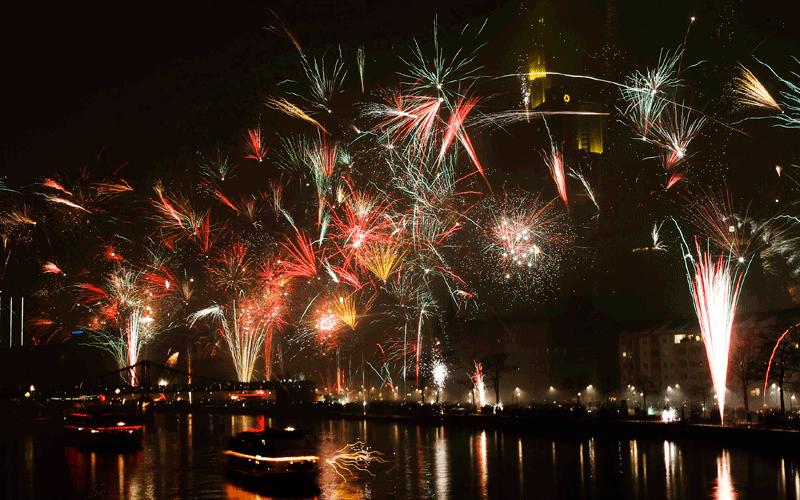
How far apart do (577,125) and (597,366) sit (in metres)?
46.6

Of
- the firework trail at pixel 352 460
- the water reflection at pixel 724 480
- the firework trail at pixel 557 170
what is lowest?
the firework trail at pixel 352 460

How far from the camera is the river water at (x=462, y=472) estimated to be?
25.5m

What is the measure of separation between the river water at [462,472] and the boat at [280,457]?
0.72 metres

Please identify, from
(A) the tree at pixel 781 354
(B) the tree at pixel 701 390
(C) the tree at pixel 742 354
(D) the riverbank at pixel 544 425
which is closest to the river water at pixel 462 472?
(D) the riverbank at pixel 544 425

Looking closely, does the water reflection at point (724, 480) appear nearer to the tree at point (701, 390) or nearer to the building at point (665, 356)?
the tree at point (701, 390)

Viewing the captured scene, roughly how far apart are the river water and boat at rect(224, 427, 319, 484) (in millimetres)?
721

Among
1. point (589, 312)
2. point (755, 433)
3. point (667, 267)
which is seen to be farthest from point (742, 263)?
point (755, 433)

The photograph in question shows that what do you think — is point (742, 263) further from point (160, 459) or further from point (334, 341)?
point (160, 459)

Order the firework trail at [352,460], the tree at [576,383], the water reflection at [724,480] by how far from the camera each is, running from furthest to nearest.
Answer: the tree at [576,383], the firework trail at [352,460], the water reflection at [724,480]

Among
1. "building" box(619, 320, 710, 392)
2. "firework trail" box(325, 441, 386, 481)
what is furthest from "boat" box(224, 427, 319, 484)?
"building" box(619, 320, 710, 392)

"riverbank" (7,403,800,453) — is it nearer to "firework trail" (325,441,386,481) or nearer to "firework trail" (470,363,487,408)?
"firework trail" (470,363,487,408)

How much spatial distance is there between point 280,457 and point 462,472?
24.2 ft

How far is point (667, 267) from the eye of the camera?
352 feet

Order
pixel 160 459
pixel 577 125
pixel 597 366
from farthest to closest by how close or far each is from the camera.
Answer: pixel 577 125
pixel 597 366
pixel 160 459
